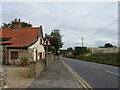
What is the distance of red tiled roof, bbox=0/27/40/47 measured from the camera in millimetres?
27112

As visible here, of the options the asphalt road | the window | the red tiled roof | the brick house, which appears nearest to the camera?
the asphalt road

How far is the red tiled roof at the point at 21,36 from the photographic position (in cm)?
2711

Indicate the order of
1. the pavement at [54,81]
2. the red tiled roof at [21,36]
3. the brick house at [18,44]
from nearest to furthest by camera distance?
the pavement at [54,81]
the brick house at [18,44]
the red tiled roof at [21,36]

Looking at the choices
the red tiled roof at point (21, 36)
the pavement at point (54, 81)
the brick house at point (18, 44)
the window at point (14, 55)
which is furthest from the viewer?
the red tiled roof at point (21, 36)

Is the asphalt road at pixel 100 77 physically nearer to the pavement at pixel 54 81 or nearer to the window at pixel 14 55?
the pavement at pixel 54 81

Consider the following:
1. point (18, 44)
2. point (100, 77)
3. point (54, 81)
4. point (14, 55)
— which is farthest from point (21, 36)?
point (54, 81)

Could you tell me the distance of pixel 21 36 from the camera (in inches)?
1170

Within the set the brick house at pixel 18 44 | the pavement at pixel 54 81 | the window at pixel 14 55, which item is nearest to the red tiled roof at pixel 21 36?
the brick house at pixel 18 44

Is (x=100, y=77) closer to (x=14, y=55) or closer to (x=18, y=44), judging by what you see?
(x=14, y=55)

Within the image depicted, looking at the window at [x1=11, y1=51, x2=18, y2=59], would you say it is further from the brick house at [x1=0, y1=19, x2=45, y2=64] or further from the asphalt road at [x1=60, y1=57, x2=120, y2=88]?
the asphalt road at [x1=60, y1=57, x2=120, y2=88]

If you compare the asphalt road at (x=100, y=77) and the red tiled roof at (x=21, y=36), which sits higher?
the red tiled roof at (x=21, y=36)

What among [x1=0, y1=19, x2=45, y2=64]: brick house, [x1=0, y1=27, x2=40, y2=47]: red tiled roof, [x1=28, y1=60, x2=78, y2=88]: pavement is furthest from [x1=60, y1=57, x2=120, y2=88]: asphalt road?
[x1=0, y1=27, x2=40, y2=47]: red tiled roof

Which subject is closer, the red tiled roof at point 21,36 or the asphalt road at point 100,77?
the asphalt road at point 100,77

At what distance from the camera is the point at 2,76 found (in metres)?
7.00
